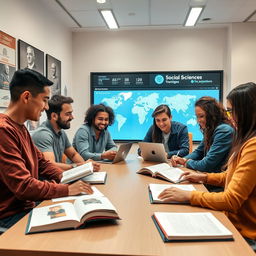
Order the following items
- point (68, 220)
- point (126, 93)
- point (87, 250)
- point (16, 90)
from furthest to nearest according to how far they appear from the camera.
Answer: point (126, 93)
point (16, 90)
point (68, 220)
point (87, 250)

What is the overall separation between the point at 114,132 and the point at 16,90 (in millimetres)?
3432

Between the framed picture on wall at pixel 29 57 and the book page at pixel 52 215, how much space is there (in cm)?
230

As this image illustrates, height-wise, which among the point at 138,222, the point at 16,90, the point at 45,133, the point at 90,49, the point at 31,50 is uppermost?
the point at 90,49

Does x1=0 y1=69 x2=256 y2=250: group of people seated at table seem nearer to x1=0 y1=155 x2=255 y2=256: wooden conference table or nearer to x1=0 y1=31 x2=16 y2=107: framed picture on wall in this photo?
x1=0 y1=155 x2=255 y2=256: wooden conference table

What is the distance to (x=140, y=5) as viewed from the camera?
3689mm

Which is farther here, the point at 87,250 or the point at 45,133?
the point at 45,133

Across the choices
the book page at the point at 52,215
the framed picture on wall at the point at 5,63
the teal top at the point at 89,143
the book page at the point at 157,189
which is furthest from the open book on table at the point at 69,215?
the framed picture on wall at the point at 5,63

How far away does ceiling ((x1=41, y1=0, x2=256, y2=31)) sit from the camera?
3611mm

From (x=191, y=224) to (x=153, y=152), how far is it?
4.88 ft

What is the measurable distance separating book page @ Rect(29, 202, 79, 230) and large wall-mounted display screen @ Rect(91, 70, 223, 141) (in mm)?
3745

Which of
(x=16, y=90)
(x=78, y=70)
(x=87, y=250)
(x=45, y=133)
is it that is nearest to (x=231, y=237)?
(x=87, y=250)

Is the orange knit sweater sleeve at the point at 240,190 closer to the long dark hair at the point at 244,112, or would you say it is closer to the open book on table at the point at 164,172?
the long dark hair at the point at 244,112

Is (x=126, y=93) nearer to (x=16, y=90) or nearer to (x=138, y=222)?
(x=16, y=90)

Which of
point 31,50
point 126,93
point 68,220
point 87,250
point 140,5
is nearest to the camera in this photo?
point 87,250
